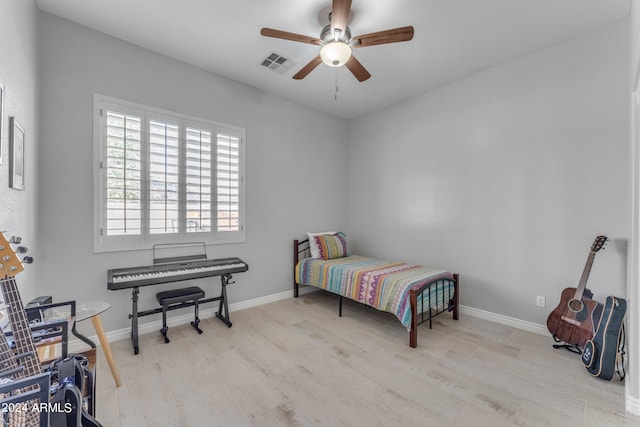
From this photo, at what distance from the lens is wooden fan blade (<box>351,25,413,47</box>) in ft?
6.58

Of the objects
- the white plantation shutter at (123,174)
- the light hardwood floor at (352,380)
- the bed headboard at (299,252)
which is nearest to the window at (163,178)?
the white plantation shutter at (123,174)

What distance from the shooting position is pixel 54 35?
246 cm

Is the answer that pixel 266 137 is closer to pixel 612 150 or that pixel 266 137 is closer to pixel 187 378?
pixel 187 378

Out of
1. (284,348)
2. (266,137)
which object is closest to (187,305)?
(284,348)

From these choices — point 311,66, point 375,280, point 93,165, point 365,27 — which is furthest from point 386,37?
point 93,165

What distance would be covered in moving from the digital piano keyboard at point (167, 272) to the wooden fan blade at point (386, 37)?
2517 millimetres

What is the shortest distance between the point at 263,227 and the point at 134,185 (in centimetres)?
160

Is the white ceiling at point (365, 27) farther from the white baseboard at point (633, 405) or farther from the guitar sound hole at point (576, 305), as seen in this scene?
the white baseboard at point (633, 405)

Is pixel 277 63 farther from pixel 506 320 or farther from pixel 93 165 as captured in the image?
pixel 506 320

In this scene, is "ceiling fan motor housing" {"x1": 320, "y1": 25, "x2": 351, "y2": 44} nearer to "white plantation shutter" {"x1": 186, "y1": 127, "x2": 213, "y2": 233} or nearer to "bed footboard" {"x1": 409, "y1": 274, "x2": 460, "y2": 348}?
"white plantation shutter" {"x1": 186, "y1": 127, "x2": 213, "y2": 233}

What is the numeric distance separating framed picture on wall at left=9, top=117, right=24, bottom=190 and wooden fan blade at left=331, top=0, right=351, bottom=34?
2117 millimetres

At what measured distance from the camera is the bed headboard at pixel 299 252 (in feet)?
13.8

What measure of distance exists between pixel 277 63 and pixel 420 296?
2.98 meters

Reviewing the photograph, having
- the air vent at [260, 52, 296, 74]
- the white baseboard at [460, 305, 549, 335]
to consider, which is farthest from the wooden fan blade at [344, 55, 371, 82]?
the white baseboard at [460, 305, 549, 335]
